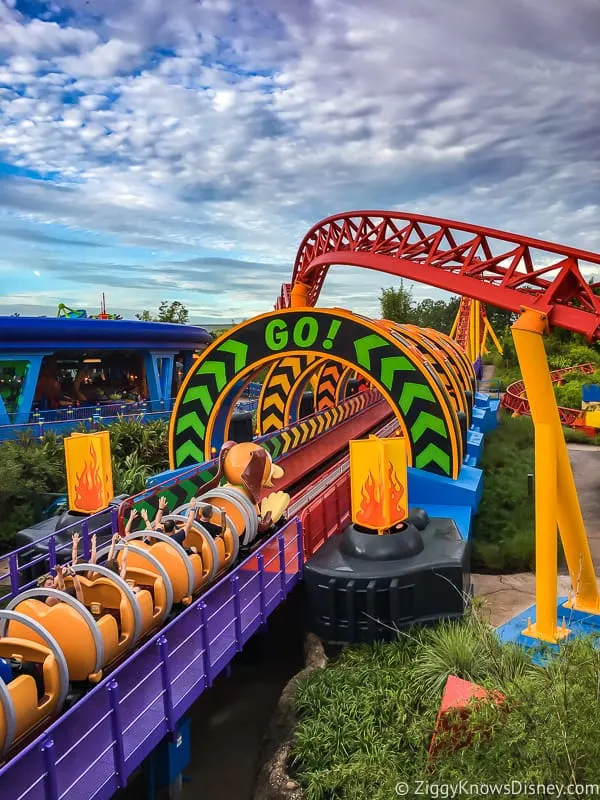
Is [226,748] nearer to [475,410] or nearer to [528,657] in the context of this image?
[528,657]

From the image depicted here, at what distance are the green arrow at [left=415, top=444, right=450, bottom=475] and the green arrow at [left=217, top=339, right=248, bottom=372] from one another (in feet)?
13.2

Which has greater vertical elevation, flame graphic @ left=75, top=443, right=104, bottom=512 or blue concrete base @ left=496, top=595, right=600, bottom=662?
flame graphic @ left=75, top=443, right=104, bottom=512

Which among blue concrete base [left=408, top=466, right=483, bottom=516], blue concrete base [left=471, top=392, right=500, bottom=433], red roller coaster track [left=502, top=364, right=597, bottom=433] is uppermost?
blue concrete base [left=408, top=466, right=483, bottom=516]

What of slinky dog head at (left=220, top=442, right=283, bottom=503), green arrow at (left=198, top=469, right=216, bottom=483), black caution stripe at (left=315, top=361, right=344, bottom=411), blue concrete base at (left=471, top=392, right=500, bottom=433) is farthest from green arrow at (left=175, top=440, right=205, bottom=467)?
blue concrete base at (left=471, top=392, right=500, bottom=433)

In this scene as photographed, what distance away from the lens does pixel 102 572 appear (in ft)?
20.3

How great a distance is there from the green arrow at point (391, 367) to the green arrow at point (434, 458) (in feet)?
4.41

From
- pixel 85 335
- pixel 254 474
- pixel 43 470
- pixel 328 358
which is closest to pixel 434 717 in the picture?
pixel 254 474

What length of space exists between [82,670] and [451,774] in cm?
325

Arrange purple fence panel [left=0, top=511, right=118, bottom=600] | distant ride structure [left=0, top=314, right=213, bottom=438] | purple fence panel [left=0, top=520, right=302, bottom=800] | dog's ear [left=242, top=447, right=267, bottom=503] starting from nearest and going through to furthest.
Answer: purple fence panel [left=0, top=520, right=302, bottom=800]
purple fence panel [left=0, top=511, right=118, bottom=600]
dog's ear [left=242, top=447, right=267, bottom=503]
distant ride structure [left=0, top=314, right=213, bottom=438]

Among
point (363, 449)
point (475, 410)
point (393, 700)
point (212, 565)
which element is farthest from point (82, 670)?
point (475, 410)

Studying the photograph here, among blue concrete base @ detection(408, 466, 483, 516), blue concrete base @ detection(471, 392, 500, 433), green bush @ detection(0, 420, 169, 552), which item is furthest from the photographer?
blue concrete base @ detection(471, 392, 500, 433)

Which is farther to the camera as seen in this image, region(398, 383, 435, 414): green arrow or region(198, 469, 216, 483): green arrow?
region(198, 469, 216, 483): green arrow

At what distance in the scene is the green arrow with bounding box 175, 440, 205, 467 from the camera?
13445 millimetres

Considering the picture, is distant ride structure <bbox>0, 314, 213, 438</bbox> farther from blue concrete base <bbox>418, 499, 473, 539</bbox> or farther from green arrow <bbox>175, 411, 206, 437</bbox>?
blue concrete base <bbox>418, 499, 473, 539</bbox>
